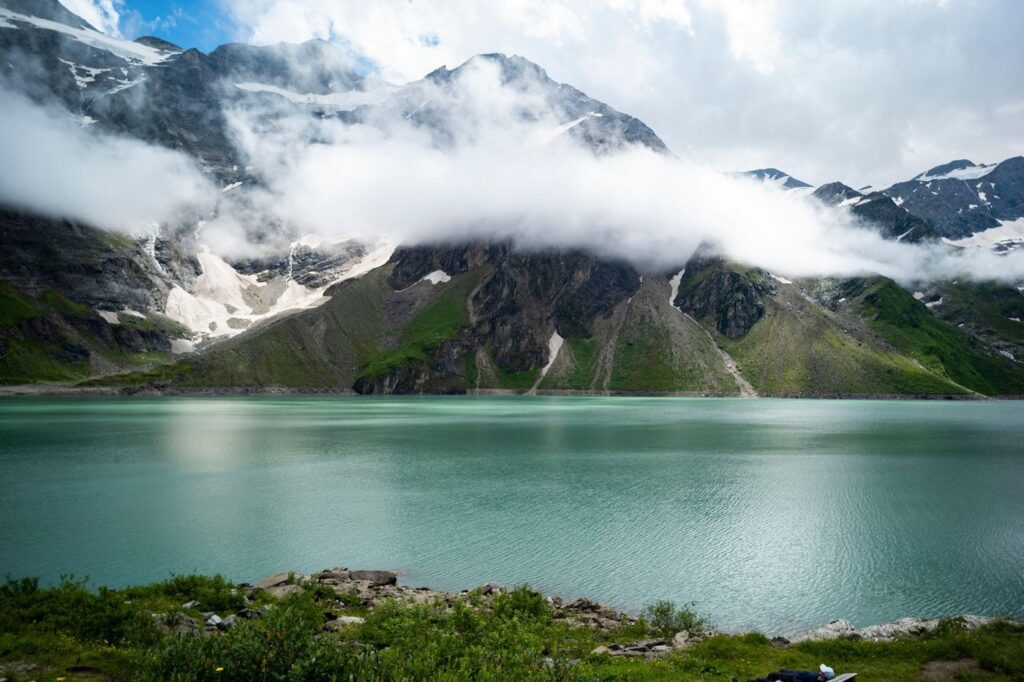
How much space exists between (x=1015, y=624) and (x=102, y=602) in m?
30.7

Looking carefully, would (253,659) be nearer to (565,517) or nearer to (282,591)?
(282,591)

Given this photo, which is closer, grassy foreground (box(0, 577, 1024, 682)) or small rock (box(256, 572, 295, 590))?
grassy foreground (box(0, 577, 1024, 682))

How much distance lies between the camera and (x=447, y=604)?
24266 mm

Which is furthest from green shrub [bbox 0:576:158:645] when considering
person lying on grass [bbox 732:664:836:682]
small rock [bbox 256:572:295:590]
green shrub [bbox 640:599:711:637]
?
green shrub [bbox 640:599:711:637]

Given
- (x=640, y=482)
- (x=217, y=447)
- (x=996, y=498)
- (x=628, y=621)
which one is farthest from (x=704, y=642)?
(x=217, y=447)

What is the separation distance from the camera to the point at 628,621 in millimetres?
24312

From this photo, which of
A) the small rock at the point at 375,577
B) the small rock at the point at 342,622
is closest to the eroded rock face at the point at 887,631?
the small rock at the point at 342,622

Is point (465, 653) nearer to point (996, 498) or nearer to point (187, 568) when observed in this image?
point (187, 568)

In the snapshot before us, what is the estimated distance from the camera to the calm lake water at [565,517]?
31.2 metres

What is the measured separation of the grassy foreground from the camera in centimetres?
1119

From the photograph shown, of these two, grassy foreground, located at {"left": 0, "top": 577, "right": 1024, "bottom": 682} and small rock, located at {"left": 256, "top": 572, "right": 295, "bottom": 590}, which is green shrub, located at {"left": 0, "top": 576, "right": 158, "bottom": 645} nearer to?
grassy foreground, located at {"left": 0, "top": 577, "right": 1024, "bottom": 682}

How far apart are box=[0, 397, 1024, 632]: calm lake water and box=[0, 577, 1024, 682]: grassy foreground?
27.0ft

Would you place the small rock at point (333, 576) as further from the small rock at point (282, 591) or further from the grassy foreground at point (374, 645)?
the grassy foreground at point (374, 645)

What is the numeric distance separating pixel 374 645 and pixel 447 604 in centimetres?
759
